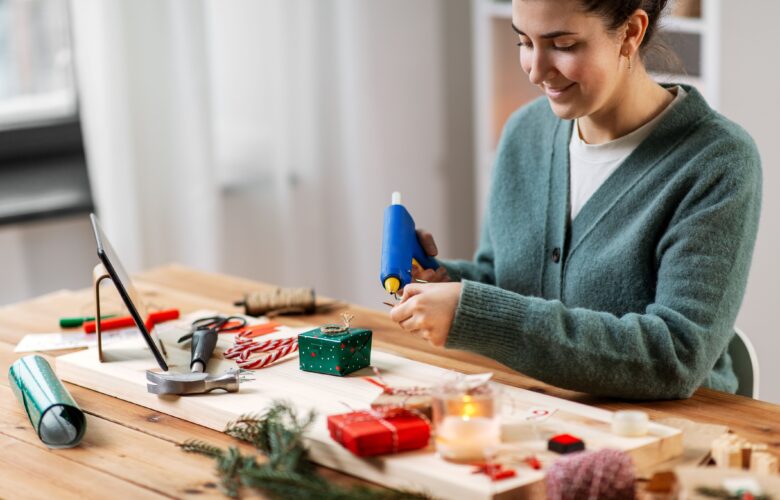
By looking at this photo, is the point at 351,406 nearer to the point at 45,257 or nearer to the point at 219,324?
the point at 219,324

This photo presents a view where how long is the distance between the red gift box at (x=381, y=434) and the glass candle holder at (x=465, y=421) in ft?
0.08

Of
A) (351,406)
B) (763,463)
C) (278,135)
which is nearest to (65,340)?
(351,406)

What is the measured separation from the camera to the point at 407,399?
135cm

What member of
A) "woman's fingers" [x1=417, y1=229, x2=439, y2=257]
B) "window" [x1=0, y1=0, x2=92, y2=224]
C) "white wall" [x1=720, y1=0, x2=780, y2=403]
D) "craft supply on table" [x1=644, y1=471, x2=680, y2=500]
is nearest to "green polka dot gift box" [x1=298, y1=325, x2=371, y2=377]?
"woman's fingers" [x1=417, y1=229, x2=439, y2=257]

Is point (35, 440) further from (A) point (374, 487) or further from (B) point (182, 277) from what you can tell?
(B) point (182, 277)

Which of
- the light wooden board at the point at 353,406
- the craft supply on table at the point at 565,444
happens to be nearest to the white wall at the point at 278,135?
the light wooden board at the point at 353,406

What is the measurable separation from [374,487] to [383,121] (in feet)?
7.53

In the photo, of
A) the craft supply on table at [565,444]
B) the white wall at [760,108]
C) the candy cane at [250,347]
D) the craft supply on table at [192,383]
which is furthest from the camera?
the white wall at [760,108]

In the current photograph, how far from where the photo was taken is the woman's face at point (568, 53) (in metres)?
1.50

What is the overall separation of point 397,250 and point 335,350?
0.19 meters

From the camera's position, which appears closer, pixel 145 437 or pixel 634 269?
pixel 145 437

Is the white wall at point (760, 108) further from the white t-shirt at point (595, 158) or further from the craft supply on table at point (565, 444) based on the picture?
the craft supply on table at point (565, 444)

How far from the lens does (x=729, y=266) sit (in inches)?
58.7

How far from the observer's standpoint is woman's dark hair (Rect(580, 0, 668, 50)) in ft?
4.91
